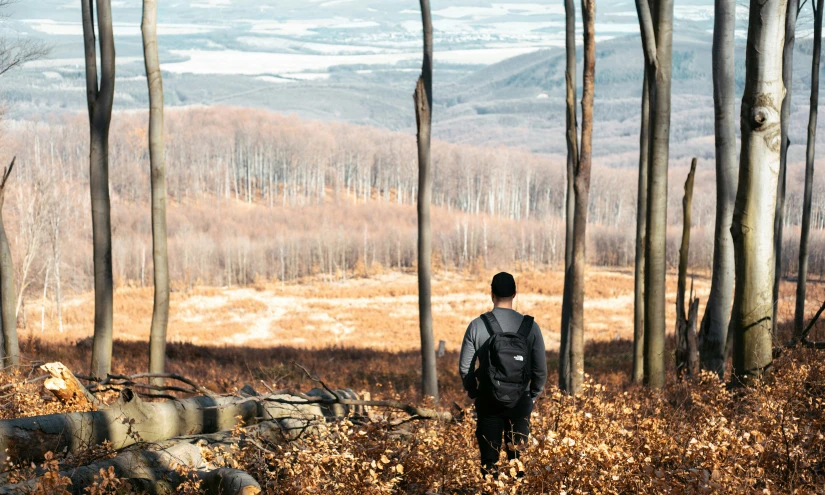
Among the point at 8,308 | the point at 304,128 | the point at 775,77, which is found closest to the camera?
the point at 775,77

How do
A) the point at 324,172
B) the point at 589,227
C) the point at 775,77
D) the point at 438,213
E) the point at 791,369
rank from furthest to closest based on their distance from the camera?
the point at 324,172 → the point at 438,213 → the point at 589,227 → the point at 791,369 → the point at 775,77

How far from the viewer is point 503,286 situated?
484 cm

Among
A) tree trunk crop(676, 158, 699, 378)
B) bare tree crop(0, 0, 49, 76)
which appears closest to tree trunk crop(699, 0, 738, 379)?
tree trunk crop(676, 158, 699, 378)

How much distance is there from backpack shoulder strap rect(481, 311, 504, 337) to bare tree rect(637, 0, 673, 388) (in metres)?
5.61

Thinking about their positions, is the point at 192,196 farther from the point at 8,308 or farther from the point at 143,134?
the point at 8,308

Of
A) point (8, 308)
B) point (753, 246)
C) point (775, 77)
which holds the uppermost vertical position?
point (775, 77)

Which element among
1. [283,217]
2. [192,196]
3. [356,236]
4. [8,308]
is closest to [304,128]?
[192,196]

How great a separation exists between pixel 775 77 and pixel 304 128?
170617 mm

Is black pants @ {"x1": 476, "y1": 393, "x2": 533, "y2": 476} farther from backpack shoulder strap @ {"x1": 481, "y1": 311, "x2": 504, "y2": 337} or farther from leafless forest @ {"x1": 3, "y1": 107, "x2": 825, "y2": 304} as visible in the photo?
leafless forest @ {"x1": 3, "y1": 107, "x2": 825, "y2": 304}

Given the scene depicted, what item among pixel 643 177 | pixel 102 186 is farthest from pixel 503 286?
pixel 643 177

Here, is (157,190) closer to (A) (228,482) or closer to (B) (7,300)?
(B) (7,300)

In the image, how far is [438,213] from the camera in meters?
122

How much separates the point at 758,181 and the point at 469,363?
287cm

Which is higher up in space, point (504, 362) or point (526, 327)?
point (526, 327)
